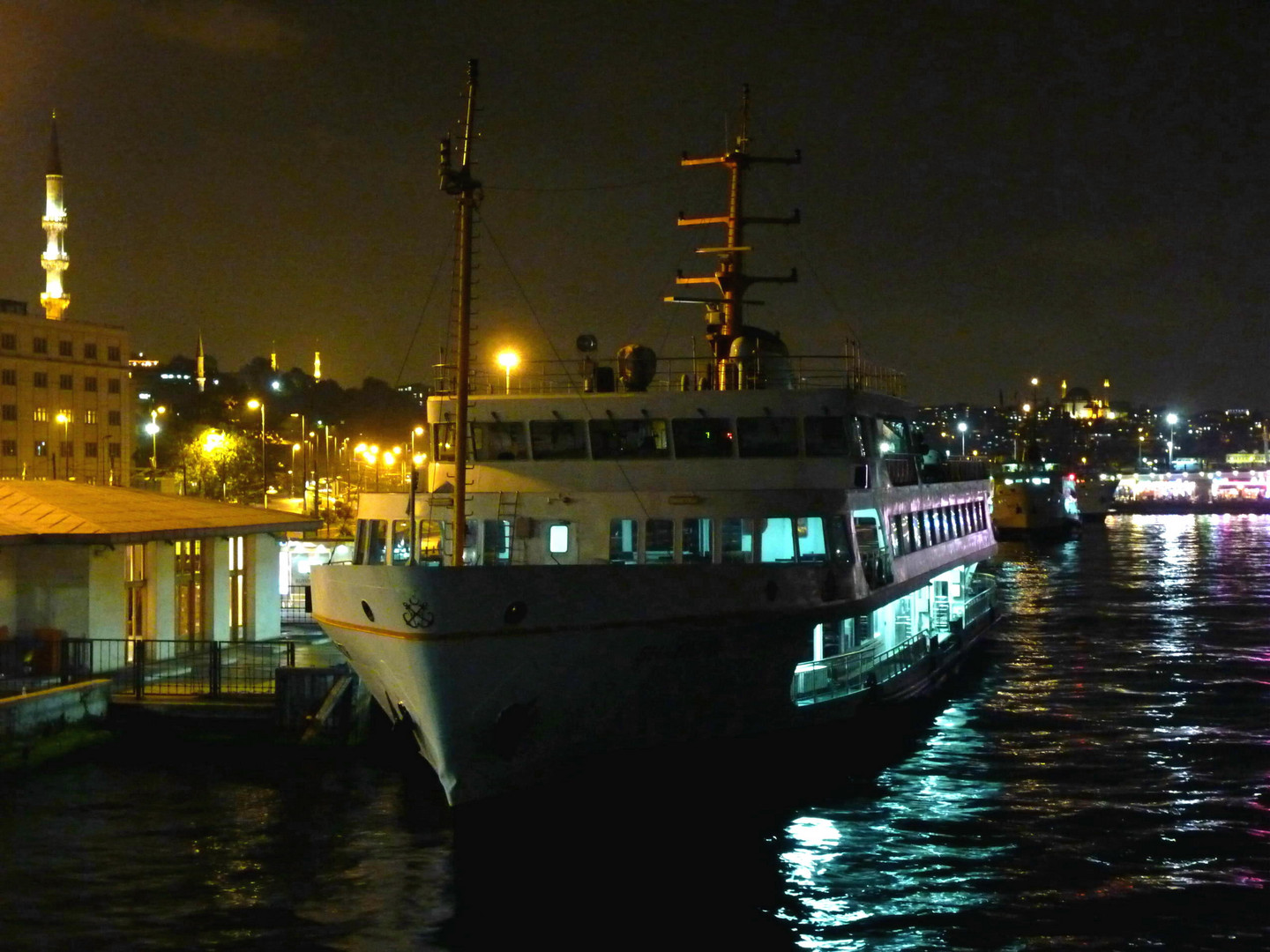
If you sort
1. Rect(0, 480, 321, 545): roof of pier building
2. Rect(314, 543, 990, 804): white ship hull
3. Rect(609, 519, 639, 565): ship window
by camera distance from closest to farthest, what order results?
Rect(314, 543, 990, 804): white ship hull → Rect(609, 519, 639, 565): ship window → Rect(0, 480, 321, 545): roof of pier building

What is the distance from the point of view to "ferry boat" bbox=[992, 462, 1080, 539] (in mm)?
127812

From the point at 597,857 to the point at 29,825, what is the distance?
27.3ft

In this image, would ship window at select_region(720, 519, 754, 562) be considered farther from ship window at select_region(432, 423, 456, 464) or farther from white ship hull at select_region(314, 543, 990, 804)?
ship window at select_region(432, 423, 456, 464)

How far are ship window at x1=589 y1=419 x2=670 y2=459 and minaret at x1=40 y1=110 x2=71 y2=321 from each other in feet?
357

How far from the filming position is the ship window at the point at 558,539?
22.9 metres

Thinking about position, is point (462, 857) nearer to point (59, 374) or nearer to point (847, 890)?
point (847, 890)

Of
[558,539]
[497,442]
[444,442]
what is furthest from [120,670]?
[558,539]

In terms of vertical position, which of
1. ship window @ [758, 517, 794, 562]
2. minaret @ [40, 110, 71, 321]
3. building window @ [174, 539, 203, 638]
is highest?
minaret @ [40, 110, 71, 321]

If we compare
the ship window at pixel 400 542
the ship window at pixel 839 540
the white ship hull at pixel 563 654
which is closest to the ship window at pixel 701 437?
the ship window at pixel 839 540

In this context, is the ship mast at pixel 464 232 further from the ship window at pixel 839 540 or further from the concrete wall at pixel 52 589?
the concrete wall at pixel 52 589

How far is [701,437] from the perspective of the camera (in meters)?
23.8

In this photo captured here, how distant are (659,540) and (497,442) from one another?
156 inches

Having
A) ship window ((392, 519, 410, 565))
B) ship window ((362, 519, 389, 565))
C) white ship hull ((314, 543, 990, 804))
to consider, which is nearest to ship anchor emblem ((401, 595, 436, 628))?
white ship hull ((314, 543, 990, 804))

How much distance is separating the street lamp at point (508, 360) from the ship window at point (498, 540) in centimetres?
318
